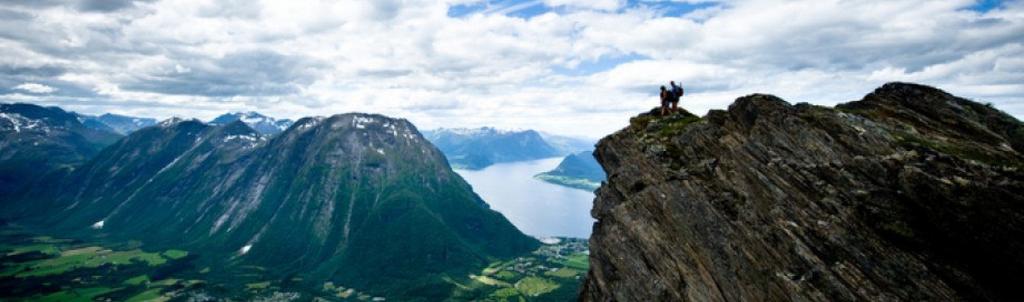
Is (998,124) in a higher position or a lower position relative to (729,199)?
higher

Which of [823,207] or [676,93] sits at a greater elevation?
[676,93]

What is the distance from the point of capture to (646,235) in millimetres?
41188

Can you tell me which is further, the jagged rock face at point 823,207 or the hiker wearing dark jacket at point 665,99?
the hiker wearing dark jacket at point 665,99

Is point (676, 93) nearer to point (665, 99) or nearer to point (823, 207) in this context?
point (665, 99)

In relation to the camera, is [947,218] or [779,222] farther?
[779,222]

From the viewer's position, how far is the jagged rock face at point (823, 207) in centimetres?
2628

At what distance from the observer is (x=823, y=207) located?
103 ft

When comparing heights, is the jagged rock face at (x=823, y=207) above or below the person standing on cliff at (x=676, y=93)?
below

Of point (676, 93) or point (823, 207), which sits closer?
point (823, 207)

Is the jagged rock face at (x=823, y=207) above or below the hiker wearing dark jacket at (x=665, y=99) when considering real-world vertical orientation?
below

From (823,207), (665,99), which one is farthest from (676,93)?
(823,207)

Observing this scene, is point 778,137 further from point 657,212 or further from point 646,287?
point 646,287

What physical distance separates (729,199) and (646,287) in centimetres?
911

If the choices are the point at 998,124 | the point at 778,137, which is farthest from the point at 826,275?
the point at 998,124
